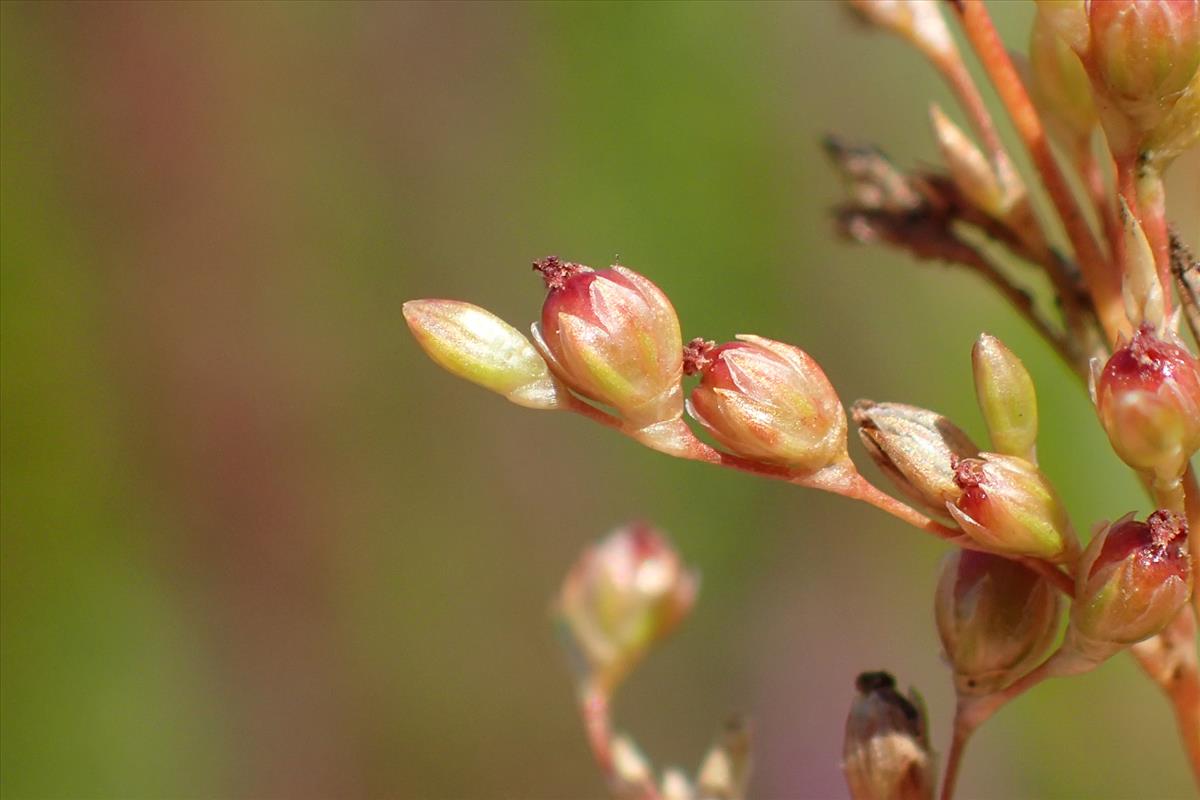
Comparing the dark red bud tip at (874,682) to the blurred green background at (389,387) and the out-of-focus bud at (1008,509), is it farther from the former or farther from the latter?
the blurred green background at (389,387)

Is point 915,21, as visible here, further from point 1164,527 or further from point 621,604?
point 621,604

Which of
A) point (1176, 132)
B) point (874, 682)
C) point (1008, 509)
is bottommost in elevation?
point (874, 682)

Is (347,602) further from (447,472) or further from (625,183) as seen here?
(625,183)

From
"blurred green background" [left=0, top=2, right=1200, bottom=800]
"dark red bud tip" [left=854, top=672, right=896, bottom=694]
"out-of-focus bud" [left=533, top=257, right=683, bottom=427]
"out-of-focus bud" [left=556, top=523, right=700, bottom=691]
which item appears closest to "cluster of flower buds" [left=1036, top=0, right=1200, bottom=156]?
"out-of-focus bud" [left=533, top=257, right=683, bottom=427]

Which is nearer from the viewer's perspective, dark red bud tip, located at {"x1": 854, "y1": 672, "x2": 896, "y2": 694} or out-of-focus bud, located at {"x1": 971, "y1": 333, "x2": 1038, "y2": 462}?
out-of-focus bud, located at {"x1": 971, "y1": 333, "x2": 1038, "y2": 462}

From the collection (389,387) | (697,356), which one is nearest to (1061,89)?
(697,356)

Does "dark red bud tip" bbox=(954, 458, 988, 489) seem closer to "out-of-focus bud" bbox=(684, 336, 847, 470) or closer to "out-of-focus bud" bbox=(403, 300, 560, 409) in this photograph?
"out-of-focus bud" bbox=(684, 336, 847, 470)
